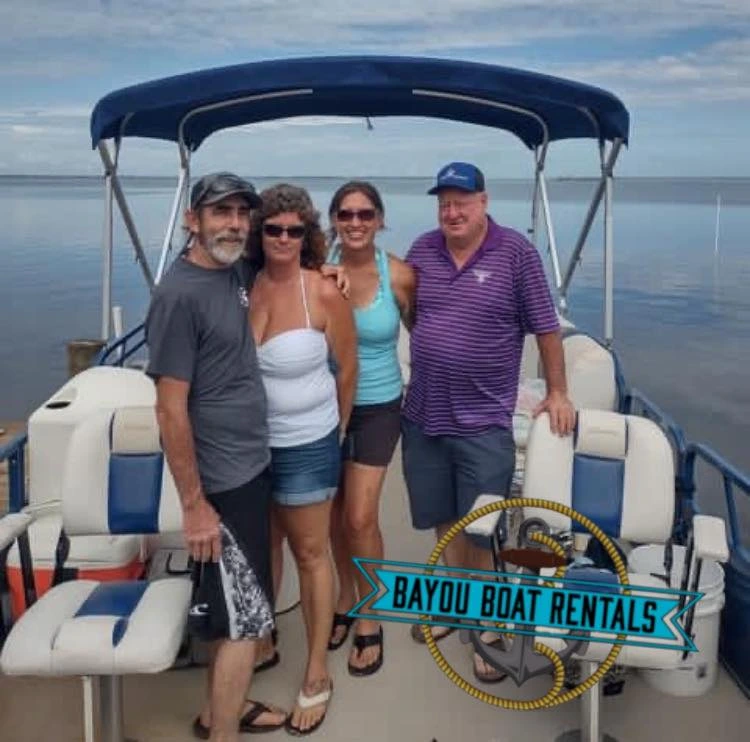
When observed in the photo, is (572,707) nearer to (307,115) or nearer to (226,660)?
(226,660)

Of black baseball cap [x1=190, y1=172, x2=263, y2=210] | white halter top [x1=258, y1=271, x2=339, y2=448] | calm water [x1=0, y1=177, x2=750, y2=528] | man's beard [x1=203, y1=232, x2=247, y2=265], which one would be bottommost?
calm water [x1=0, y1=177, x2=750, y2=528]

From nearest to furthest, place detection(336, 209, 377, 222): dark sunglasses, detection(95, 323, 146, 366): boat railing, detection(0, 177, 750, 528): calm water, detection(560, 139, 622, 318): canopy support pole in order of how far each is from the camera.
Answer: detection(336, 209, 377, 222): dark sunglasses
detection(560, 139, 622, 318): canopy support pole
detection(95, 323, 146, 366): boat railing
detection(0, 177, 750, 528): calm water

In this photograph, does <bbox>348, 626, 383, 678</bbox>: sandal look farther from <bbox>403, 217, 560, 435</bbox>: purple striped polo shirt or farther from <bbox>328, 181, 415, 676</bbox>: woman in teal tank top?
<bbox>403, 217, 560, 435</bbox>: purple striped polo shirt

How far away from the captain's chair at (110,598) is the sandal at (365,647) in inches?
32.9

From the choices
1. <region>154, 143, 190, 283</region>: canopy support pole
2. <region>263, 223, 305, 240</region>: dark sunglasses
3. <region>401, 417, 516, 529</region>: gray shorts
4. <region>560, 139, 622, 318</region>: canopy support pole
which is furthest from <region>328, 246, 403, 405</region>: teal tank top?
<region>154, 143, 190, 283</region>: canopy support pole

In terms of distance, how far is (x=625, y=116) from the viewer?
4.33 metres

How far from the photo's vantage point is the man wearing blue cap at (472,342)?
9.80 feet

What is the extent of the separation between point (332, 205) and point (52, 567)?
5.65 feet

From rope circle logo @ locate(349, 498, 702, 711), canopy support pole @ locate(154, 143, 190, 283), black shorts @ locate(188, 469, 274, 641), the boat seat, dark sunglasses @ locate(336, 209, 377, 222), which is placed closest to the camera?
rope circle logo @ locate(349, 498, 702, 711)

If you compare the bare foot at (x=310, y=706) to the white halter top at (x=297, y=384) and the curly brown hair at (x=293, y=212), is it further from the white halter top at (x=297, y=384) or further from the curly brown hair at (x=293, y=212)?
the curly brown hair at (x=293, y=212)

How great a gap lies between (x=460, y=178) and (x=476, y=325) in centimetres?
50

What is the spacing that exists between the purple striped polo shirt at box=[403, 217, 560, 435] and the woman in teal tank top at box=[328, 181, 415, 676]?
0.11 meters

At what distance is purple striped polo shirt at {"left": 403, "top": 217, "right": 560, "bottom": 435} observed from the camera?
2.99 m

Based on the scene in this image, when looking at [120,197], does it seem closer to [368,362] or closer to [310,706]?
[368,362]
